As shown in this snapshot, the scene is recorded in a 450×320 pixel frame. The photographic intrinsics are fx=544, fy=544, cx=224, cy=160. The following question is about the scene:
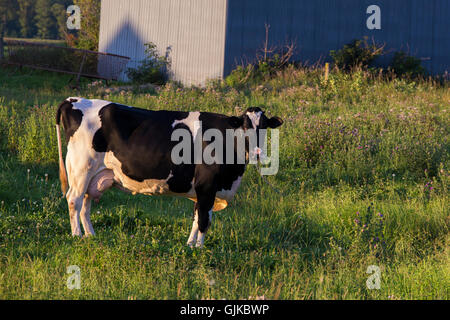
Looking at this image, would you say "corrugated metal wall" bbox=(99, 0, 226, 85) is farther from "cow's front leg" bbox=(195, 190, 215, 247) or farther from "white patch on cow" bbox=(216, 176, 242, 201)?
"cow's front leg" bbox=(195, 190, 215, 247)

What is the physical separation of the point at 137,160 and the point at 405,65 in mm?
16906

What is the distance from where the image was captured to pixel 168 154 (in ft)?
18.8

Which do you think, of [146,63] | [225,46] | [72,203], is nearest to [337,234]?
[72,203]

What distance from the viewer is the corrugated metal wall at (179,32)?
19656mm

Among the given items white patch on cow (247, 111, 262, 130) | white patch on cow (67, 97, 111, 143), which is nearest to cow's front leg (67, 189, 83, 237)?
white patch on cow (67, 97, 111, 143)

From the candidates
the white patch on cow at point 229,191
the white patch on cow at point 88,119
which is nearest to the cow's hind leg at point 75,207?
the white patch on cow at point 88,119

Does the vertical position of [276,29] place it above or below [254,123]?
above

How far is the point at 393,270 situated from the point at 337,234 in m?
1.10

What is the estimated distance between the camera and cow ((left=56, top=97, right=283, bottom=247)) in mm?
5691

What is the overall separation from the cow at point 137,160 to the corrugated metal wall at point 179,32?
13772 millimetres

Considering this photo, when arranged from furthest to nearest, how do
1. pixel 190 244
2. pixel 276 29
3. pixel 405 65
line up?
pixel 405 65
pixel 276 29
pixel 190 244

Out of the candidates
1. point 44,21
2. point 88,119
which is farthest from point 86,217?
point 44,21

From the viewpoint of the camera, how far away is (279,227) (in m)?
6.45

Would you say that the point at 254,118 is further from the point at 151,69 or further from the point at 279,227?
the point at 151,69
